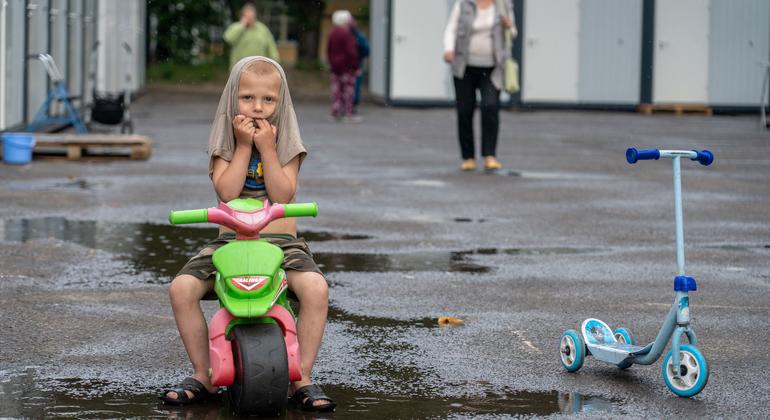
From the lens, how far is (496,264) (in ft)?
29.4

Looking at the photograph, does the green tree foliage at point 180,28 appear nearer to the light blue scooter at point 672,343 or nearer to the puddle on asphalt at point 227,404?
the light blue scooter at point 672,343

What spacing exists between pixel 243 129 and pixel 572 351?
5.26 ft

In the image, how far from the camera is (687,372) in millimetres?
5410

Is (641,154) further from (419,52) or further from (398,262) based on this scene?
(419,52)

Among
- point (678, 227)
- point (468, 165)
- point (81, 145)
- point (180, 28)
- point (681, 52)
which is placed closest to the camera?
point (678, 227)

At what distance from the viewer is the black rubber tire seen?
4.90 meters

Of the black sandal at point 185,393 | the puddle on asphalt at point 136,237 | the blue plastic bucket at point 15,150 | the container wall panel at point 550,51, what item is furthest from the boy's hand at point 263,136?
the container wall panel at point 550,51

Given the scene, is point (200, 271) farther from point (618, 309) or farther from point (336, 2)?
point (336, 2)

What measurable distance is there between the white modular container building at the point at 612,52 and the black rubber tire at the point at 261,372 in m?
25.9

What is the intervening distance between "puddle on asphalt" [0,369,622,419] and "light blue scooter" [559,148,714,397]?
294mm

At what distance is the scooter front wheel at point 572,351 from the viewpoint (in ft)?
19.1

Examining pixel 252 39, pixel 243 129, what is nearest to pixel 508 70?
pixel 252 39

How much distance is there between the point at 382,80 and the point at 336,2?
1291 inches

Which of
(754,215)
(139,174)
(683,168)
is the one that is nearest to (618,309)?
(754,215)
